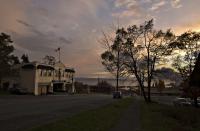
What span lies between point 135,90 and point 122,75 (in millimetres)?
100925

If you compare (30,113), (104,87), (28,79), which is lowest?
(30,113)

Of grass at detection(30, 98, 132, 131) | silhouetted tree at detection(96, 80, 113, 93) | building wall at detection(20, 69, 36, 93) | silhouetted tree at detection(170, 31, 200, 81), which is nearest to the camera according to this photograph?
grass at detection(30, 98, 132, 131)

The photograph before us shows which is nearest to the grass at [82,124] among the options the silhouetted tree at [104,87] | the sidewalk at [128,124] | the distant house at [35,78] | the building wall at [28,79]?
the sidewalk at [128,124]

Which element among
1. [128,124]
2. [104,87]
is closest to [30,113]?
[128,124]

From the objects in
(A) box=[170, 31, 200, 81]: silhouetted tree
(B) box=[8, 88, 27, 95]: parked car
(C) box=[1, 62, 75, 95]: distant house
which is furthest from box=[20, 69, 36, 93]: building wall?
(A) box=[170, 31, 200, 81]: silhouetted tree

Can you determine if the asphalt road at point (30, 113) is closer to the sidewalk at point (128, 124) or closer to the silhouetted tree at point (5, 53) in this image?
the sidewalk at point (128, 124)

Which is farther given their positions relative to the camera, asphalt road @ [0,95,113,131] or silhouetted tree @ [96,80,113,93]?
silhouetted tree @ [96,80,113,93]

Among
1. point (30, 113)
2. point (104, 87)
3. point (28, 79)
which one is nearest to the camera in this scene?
point (30, 113)

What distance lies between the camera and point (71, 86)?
11919 cm

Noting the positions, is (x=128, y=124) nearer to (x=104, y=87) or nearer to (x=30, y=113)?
(x=30, y=113)

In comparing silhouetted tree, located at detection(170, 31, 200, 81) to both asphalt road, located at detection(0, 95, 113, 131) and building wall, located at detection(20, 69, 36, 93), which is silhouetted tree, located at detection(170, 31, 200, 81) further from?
building wall, located at detection(20, 69, 36, 93)

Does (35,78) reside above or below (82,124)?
above

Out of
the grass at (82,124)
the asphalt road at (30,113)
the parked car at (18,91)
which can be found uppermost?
the parked car at (18,91)

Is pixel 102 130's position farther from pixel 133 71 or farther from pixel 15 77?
pixel 15 77
